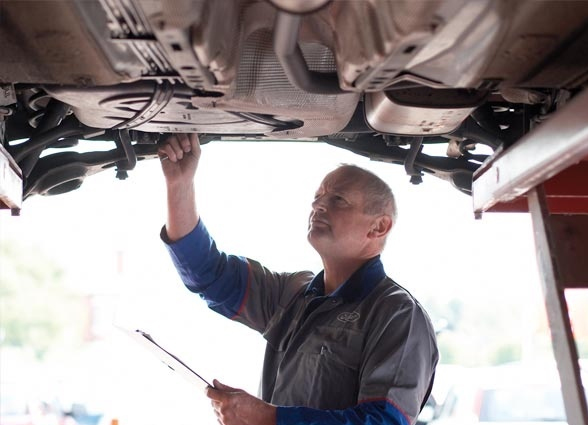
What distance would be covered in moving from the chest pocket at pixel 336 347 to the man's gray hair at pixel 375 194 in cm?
51

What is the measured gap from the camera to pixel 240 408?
2.05 meters

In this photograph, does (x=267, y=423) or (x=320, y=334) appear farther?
(x=320, y=334)

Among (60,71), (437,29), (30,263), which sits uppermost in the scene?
(30,263)

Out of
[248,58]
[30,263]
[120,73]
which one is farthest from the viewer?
[30,263]

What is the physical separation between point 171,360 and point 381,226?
92 cm

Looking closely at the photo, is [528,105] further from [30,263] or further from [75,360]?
[30,263]

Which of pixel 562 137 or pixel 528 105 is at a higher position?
pixel 528 105

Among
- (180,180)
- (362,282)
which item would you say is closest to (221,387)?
(362,282)

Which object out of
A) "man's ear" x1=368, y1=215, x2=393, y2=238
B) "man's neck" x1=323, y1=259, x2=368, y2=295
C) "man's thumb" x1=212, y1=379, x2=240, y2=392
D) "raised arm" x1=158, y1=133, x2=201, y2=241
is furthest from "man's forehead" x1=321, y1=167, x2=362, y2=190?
"man's thumb" x1=212, y1=379, x2=240, y2=392

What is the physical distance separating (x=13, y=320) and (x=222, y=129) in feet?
36.1

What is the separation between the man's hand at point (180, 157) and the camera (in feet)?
7.81

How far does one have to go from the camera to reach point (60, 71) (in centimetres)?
151

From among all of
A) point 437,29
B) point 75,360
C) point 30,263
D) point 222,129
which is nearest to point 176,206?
point 222,129

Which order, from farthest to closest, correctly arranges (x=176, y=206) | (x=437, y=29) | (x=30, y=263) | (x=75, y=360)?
1. (x=30, y=263)
2. (x=75, y=360)
3. (x=176, y=206)
4. (x=437, y=29)
